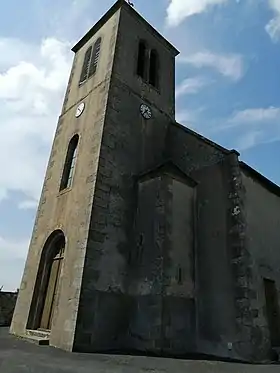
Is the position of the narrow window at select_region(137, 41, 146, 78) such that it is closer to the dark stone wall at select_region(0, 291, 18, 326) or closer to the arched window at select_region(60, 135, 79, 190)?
the arched window at select_region(60, 135, 79, 190)

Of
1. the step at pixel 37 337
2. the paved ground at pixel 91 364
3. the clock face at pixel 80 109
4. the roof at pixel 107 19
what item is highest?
the roof at pixel 107 19

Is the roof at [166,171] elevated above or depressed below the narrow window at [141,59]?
below

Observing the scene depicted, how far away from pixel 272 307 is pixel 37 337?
777 cm

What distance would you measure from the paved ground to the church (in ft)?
3.32

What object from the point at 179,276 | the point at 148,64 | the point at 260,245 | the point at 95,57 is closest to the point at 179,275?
the point at 179,276

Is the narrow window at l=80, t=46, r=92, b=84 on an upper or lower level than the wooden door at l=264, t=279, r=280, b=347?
upper

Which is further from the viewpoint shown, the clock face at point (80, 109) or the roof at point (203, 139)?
the clock face at point (80, 109)

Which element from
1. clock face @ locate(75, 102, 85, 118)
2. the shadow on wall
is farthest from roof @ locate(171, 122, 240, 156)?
the shadow on wall

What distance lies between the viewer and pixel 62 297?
A: 9.00 meters

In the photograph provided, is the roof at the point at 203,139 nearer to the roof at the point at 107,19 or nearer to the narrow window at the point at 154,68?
the narrow window at the point at 154,68

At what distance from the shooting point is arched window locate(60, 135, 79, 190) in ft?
39.6

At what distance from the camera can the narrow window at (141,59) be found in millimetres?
14555

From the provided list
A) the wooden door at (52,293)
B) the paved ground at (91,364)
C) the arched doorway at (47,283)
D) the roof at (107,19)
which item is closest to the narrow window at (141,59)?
the roof at (107,19)

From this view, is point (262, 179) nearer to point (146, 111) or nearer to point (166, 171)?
point (166, 171)
